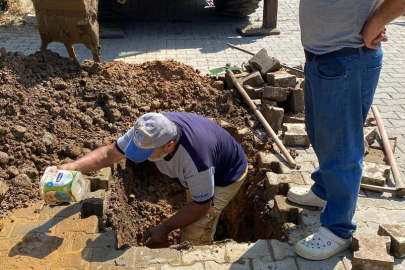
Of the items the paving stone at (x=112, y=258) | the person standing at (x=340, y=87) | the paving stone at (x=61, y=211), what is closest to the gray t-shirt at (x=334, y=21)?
the person standing at (x=340, y=87)

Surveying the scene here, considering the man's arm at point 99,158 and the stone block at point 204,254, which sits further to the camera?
the man's arm at point 99,158

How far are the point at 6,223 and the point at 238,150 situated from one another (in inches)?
78.8

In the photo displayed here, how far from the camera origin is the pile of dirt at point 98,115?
434cm

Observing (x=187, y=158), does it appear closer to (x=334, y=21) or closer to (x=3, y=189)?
(x=334, y=21)

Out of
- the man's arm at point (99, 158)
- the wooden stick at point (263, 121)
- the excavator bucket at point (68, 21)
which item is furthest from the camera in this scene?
the excavator bucket at point (68, 21)

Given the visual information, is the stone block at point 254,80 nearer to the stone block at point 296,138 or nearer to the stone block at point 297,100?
the stone block at point 297,100

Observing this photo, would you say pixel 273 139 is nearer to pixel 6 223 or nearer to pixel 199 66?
pixel 6 223

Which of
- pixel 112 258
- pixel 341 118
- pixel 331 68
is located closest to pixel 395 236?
pixel 341 118

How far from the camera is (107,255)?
11.2 ft

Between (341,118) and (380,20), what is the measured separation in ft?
2.18

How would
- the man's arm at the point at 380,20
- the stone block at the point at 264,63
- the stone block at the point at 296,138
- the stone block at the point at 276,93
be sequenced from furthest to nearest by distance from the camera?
1. the stone block at the point at 264,63
2. the stone block at the point at 276,93
3. the stone block at the point at 296,138
4. the man's arm at the point at 380,20

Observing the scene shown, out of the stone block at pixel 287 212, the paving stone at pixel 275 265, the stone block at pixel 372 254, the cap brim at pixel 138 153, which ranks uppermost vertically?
the cap brim at pixel 138 153

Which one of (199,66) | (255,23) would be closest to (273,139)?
(199,66)

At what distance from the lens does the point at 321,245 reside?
132 inches
